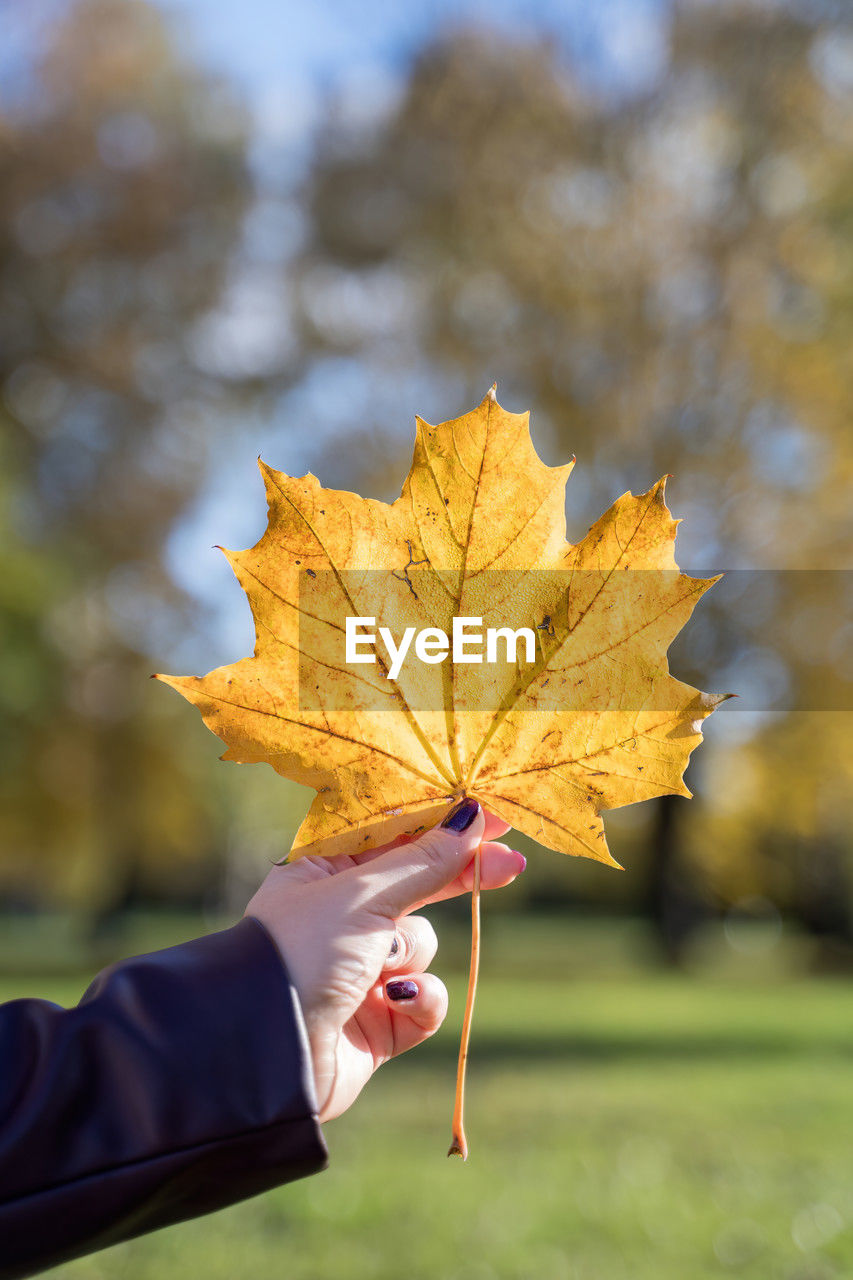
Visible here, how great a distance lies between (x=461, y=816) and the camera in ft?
4.33

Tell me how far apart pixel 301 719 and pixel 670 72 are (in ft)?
50.1

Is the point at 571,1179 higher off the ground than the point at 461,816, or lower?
lower

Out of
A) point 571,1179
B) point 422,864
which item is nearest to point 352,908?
point 422,864

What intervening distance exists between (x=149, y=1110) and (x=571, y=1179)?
15.4 ft

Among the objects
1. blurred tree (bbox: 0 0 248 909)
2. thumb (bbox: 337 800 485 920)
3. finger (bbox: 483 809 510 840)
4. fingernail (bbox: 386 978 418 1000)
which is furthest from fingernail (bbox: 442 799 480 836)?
blurred tree (bbox: 0 0 248 909)

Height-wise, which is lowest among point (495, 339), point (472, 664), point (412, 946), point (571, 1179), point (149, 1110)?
point (571, 1179)

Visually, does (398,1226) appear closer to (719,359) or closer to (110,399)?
(719,359)

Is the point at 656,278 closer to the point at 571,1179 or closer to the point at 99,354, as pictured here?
the point at 99,354

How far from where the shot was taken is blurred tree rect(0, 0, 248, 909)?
15.3 meters

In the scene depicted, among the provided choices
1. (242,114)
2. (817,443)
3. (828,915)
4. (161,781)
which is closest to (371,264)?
(242,114)

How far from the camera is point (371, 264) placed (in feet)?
49.4

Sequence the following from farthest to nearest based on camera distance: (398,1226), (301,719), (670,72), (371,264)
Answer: (371,264)
(670,72)
(398,1226)
(301,719)

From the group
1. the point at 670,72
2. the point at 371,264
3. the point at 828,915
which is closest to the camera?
the point at 670,72

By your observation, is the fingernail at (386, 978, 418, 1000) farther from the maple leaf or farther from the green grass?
the green grass
